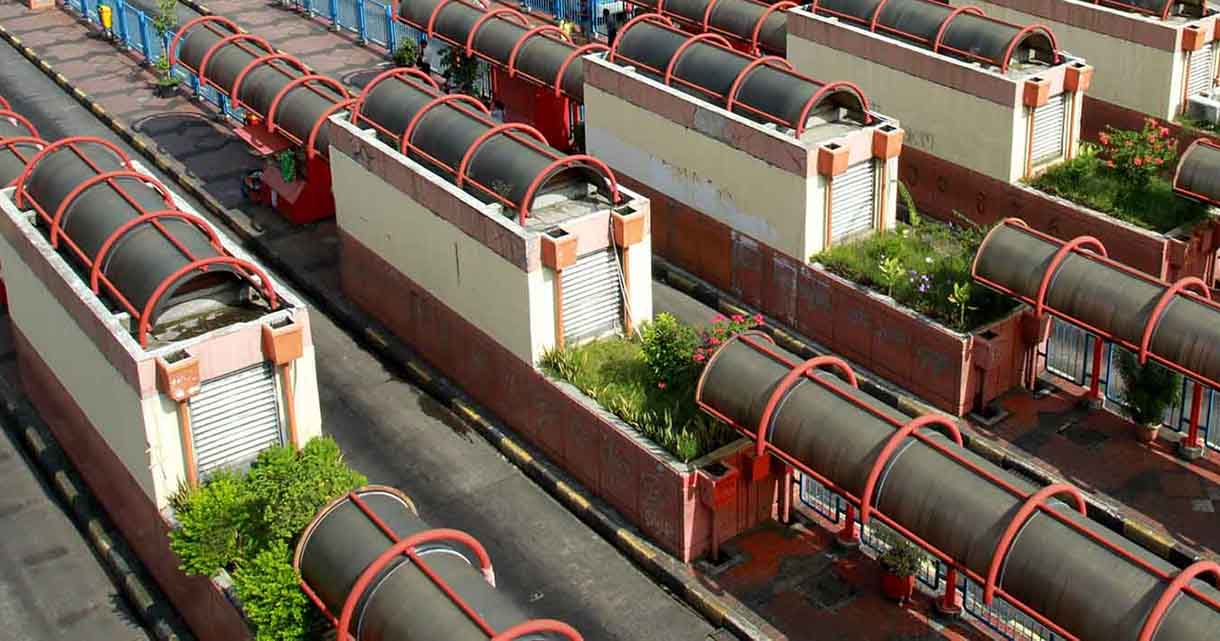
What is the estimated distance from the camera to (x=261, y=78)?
36594 millimetres

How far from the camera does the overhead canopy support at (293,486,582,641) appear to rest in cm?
1845

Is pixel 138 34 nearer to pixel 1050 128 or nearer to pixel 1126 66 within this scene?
pixel 1050 128

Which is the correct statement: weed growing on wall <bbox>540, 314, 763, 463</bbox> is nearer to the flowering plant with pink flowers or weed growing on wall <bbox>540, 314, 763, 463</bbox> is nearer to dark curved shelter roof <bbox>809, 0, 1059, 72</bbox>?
the flowering plant with pink flowers

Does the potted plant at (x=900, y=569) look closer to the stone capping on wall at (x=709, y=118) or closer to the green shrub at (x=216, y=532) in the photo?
the stone capping on wall at (x=709, y=118)

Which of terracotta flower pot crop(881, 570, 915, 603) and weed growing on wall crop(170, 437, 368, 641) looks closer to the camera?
weed growing on wall crop(170, 437, 368, 641)

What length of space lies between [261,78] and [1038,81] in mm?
18628

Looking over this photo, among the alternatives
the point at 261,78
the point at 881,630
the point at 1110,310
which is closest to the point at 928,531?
the point at 881,630

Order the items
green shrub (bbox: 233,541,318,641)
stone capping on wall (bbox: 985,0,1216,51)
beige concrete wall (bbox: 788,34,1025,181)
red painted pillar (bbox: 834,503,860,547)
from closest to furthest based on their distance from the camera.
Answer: green shrub (bbox: 233,541,318,641), red painted pillar (bbox: 834,503,860,547), beige concrete wall (bbox: 788,34,1025,181), stone capping on wall (bbox: 985,0,1216,51)

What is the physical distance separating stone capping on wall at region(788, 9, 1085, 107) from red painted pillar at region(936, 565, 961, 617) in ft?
44.9

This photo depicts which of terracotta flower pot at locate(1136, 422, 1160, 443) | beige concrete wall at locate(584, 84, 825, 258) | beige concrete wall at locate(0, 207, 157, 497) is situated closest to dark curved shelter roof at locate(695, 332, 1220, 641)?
terracotta flower pot at locate(1136, 422, 1160, 443)

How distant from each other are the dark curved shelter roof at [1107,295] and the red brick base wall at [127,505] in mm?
15086

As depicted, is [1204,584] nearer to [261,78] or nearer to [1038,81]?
[1038,81]

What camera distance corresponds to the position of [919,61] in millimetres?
35000

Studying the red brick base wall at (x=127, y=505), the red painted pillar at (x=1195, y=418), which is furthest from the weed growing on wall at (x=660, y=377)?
the red painted pillar at (x=1195, y=418)
